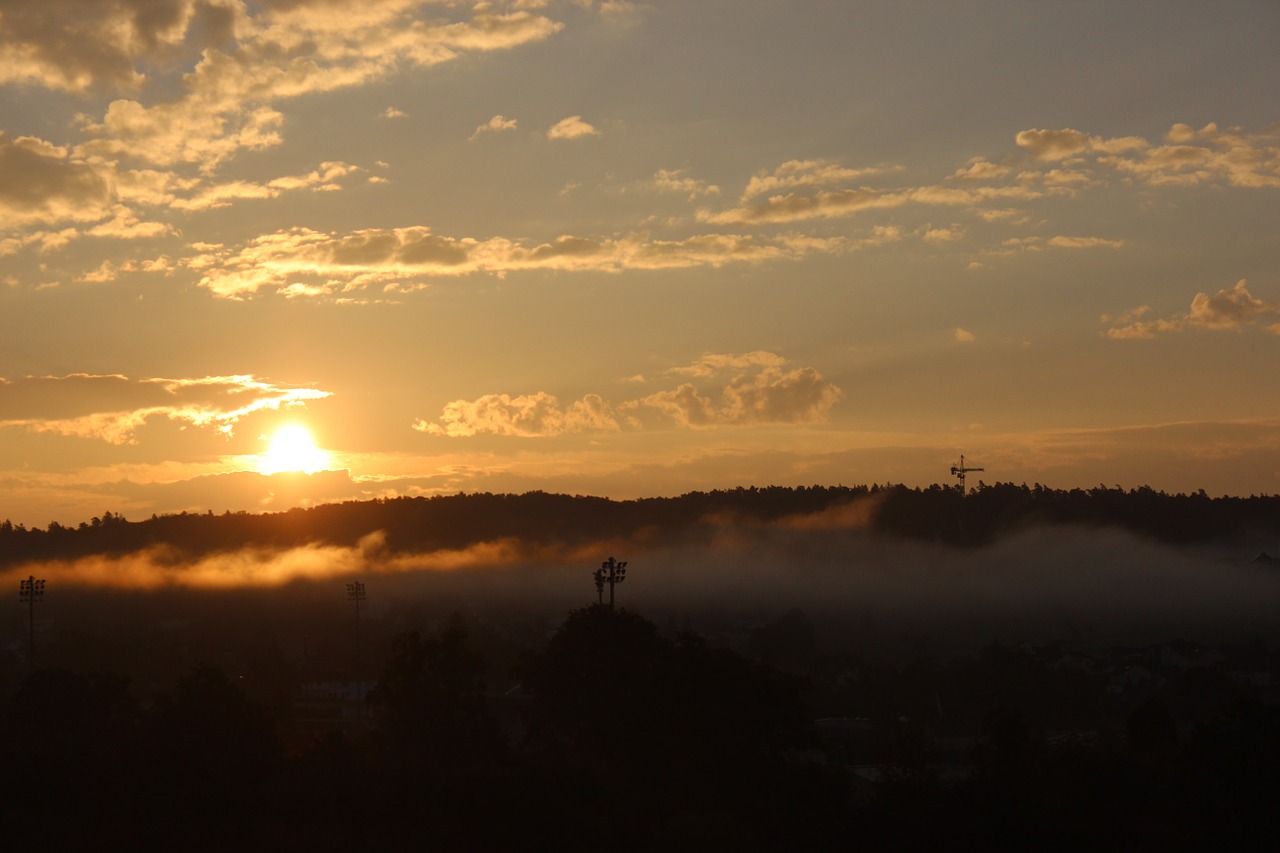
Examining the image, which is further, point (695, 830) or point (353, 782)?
point (353, 782)

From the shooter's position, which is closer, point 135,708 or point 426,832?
point 426,832

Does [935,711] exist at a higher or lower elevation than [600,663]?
lower

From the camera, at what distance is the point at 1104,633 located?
188750 millimetres

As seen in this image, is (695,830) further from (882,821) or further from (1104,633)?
(1104,633)

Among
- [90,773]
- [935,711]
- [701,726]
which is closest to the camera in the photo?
[90,773]

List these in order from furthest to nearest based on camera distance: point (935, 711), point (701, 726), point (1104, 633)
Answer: point (1104, 633) < point (935, 711) < point (701, 726)

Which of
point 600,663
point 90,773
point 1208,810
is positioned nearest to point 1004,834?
point 1208,810

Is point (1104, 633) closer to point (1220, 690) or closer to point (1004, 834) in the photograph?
point (1220, 690)

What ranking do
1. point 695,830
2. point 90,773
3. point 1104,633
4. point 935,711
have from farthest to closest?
point 1104,633 < point 935,711 < point 90,773 < point 695,830

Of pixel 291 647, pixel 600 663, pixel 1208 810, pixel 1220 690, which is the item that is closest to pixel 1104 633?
pixel 1220 690

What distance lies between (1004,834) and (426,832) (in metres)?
17.4

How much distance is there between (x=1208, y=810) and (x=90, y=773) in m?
36.4

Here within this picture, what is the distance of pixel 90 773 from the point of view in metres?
50.8

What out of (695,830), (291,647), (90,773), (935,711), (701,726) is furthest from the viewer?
(291,647)
